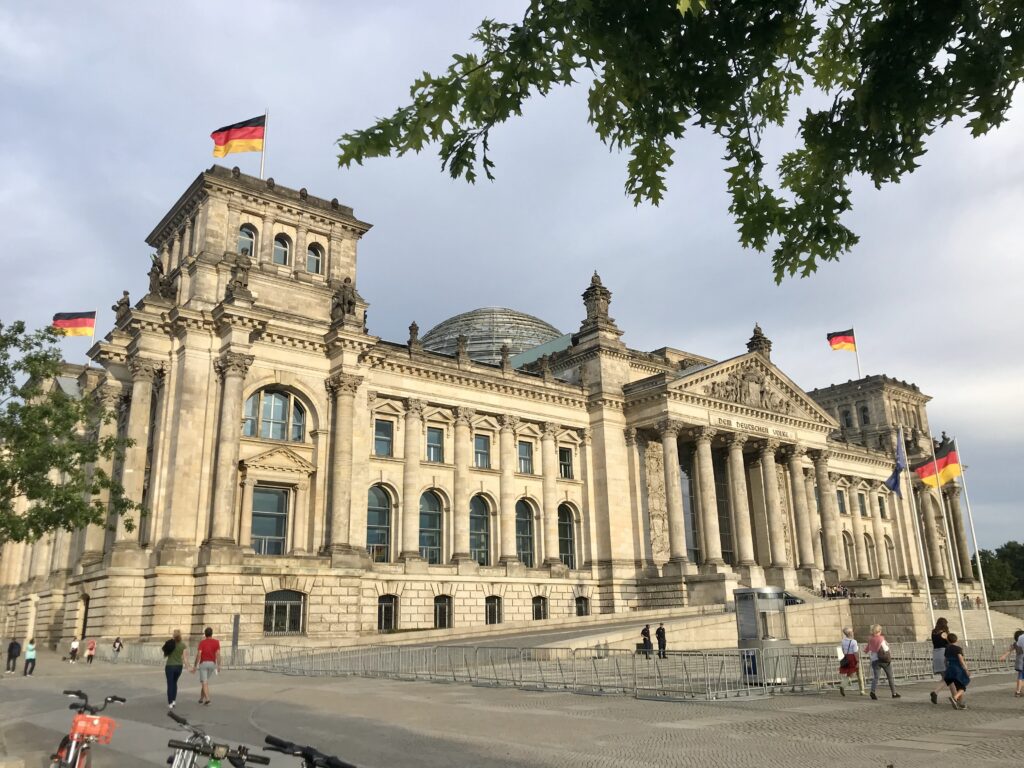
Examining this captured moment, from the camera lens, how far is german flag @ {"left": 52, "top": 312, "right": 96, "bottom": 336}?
47.3 meters

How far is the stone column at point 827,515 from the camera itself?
60.6 metres

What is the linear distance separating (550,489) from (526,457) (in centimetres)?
254

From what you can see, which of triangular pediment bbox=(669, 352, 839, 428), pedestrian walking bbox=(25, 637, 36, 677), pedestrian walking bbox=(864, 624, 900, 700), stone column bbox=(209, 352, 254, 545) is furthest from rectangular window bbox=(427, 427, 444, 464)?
pedestrian walking bbox=(864, 624, 900, 700)

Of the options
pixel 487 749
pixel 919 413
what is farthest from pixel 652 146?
pixel 919 413

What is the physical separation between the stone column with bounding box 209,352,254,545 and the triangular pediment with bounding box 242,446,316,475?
1.03m

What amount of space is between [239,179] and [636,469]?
1178 inches

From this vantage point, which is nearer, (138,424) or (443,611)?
(138,424)

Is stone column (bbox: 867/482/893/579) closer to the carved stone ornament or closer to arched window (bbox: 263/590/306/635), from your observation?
arched window (bbox: 263/590/306/635)

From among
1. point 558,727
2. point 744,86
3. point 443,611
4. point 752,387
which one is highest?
point 752,387

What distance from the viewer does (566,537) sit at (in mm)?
52656

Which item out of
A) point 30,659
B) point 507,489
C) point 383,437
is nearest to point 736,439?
point 507,489

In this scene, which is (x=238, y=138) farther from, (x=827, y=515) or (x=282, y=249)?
(x=827, y=515)

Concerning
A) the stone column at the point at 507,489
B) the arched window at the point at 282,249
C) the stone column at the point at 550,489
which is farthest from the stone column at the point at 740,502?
the arched window at the point at 282,249

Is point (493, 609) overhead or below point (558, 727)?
overhead
